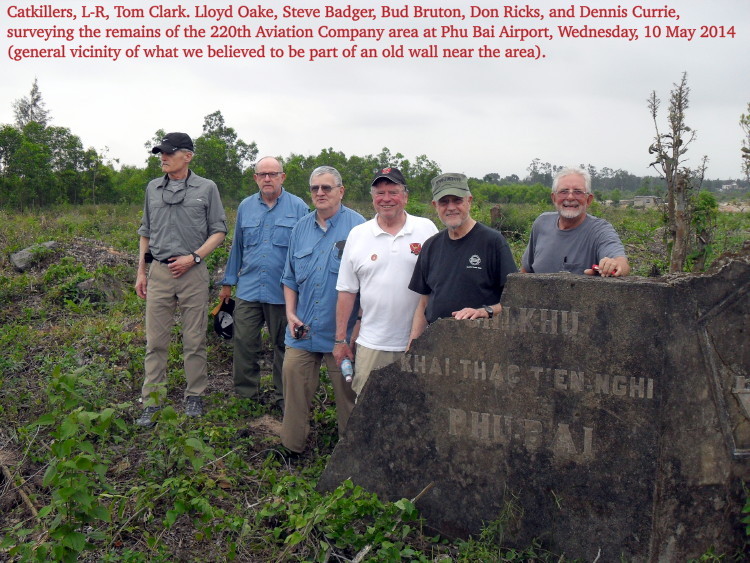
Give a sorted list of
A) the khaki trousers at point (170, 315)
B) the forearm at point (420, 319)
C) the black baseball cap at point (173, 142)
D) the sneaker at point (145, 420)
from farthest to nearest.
Answer: 1. the khaki trousers at point (170, 315)
2. the black baseball cap at point (173, 142)
3. the sneaker at point (145, 420)
4. the forearm at point (420, 319)

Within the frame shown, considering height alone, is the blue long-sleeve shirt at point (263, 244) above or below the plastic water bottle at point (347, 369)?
above

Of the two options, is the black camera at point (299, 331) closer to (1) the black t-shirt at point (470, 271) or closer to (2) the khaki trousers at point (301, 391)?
(2) the khaki trousers at point (301, 391)

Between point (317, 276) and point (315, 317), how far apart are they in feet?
0.94

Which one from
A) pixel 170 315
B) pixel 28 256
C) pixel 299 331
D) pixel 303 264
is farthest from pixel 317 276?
pixel 28 256

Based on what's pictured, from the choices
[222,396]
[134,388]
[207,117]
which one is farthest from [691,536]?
[207,117]

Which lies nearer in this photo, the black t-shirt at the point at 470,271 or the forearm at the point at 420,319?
the black t-shirt at the point at 470,271

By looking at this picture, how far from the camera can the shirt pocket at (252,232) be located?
516 centimetres

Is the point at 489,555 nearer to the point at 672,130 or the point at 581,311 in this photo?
the point at 581,311

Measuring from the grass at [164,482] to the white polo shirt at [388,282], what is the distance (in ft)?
3.09

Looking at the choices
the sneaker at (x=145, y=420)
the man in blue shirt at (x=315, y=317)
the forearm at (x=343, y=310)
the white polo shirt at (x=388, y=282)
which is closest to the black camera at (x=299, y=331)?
the man in blue shirt at (x=315, y=317)

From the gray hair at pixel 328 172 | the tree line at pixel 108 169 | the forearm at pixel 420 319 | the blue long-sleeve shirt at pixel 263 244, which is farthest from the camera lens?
the tree line at pixel 108 169

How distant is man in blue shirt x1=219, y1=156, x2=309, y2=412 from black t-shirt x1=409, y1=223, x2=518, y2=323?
1.75m

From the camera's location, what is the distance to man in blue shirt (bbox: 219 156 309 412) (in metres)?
5.11

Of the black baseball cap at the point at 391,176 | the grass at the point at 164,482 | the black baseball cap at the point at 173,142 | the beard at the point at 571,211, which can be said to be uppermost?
the black baseball cap at the point at 173,142
